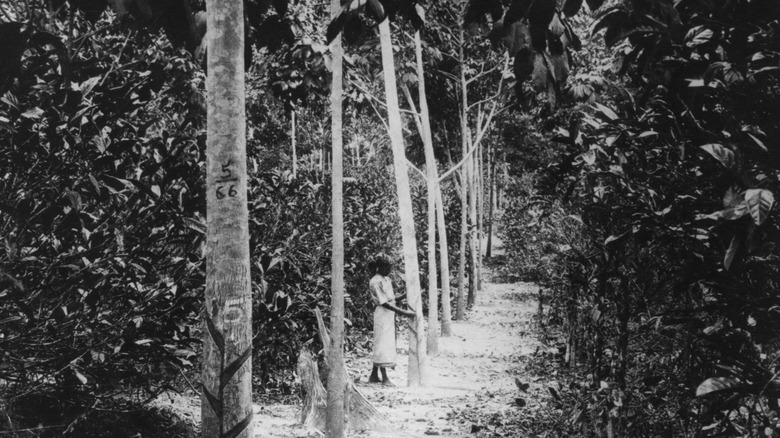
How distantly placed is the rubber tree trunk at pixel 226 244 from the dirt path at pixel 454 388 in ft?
12.2

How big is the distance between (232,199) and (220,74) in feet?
1.65

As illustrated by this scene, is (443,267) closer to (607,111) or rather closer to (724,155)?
(607,111)

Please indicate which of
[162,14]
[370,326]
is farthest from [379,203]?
[162,14]

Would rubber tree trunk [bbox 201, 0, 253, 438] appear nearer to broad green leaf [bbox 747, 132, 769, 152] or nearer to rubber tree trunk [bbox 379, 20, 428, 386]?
broad green leaf [bbox 747, 132, 769, 152]

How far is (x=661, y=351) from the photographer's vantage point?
13.1 ft

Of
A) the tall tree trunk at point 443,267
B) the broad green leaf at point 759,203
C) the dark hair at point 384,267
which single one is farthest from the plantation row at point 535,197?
the tall tree trunk at point 443,267

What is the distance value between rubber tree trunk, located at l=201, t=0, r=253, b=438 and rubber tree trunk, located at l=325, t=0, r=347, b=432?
8.11ft

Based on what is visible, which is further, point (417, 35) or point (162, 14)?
point (417, 35)

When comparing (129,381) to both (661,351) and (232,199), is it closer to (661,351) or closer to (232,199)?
(232,199)

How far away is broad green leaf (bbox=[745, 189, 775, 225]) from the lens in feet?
5.78

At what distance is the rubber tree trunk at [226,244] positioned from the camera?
2.06 m

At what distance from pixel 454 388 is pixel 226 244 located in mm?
6882

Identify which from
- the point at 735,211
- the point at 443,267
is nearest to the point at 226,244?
the point at 735,211

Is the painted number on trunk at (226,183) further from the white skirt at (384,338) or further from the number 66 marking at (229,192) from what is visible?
the white skirt at (384,338)
